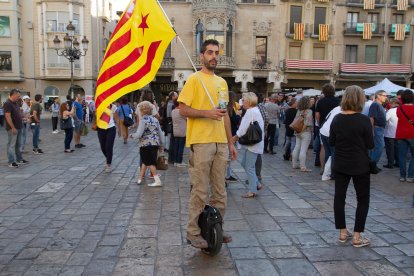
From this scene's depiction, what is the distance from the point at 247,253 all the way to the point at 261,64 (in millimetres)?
31852

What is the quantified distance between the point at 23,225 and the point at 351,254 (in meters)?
4.06

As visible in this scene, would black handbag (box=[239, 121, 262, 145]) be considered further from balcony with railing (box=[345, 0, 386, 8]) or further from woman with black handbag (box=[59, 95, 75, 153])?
balcony with railing (box=[345, 0, 386, 8])

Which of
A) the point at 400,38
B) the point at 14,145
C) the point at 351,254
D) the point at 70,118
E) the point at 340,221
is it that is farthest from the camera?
the point at 400,38

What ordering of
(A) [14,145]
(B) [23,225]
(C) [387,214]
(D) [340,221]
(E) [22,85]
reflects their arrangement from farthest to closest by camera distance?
(E) [22,85], (A) [14,145], (C) [387,214], (B) [23,225], (D) [340,221]

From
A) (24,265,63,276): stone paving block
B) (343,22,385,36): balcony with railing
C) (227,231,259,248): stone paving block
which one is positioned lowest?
(24,265,63,276): stone paving block

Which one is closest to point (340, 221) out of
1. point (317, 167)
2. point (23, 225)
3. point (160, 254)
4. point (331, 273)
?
point (331, 273)

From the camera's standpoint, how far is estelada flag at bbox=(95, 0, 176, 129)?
4.61m

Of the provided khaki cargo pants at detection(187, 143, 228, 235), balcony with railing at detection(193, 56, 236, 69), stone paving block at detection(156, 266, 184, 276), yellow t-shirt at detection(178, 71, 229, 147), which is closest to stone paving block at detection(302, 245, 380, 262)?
khaki cargo pants at detection(187, 143, 228, 235)

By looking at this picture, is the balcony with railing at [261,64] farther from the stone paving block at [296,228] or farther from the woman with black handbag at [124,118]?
the stone paving block at [296,228]

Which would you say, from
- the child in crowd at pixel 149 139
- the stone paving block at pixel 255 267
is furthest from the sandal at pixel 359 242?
the child in crowd at pixel 149 139

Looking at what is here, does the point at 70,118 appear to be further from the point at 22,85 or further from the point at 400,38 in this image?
the point at 400,38

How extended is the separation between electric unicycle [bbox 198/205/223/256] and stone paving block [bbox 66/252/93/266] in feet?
3.97

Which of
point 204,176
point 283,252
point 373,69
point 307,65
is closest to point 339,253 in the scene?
point 283,252

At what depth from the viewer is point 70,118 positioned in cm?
1270
